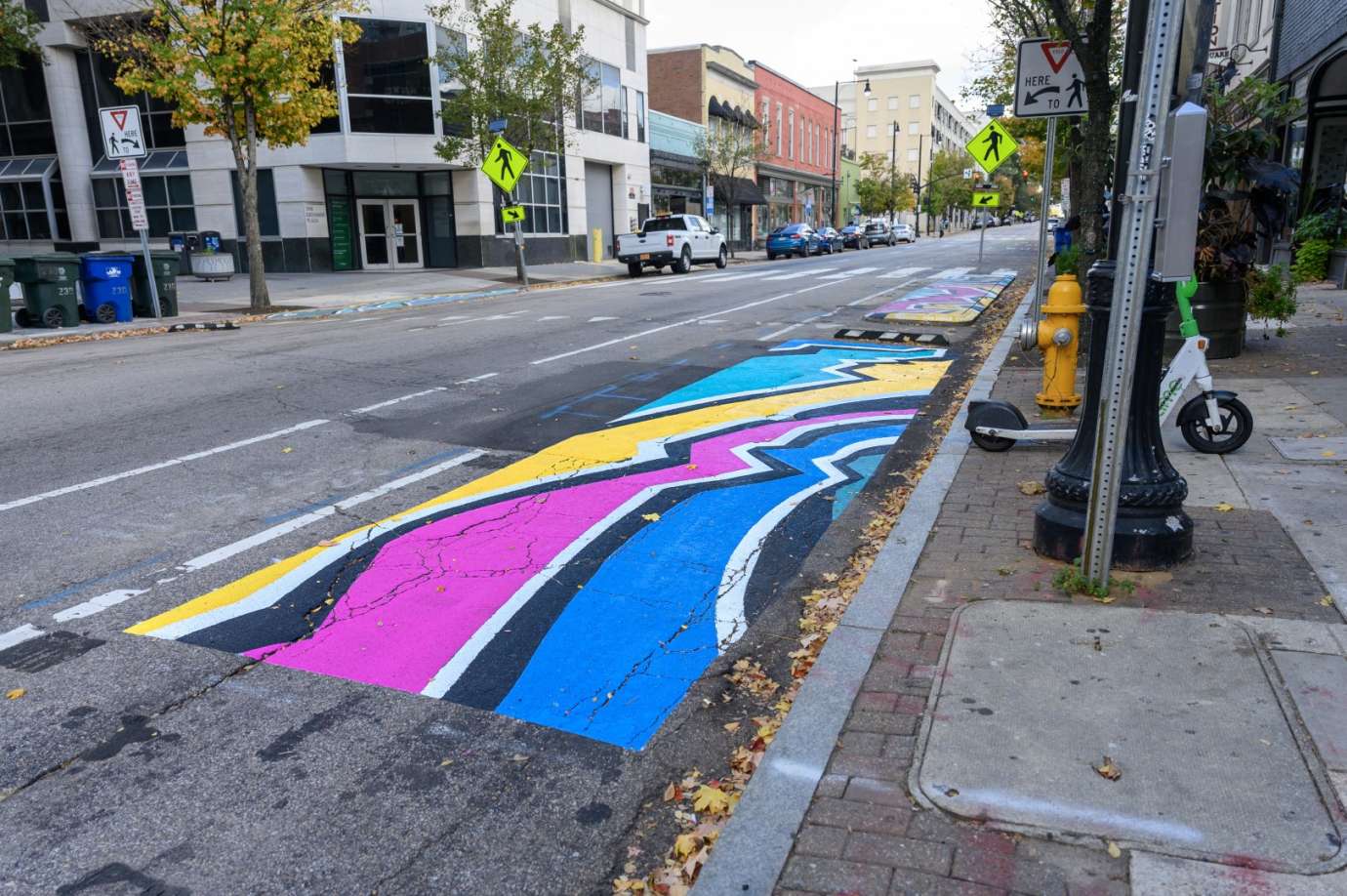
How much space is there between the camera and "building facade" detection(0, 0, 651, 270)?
28625 millimetres

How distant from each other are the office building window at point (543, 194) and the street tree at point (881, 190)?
5021cm

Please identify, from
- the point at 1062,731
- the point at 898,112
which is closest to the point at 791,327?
the point at 1062,731

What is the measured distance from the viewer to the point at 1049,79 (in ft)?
34.4

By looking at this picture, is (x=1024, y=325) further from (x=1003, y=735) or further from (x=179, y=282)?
(x=179, y=282)

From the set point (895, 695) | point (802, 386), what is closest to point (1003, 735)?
point (895, 695)

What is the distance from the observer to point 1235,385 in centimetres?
875

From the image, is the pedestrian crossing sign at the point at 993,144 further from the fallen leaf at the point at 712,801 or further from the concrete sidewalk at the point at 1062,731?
the fallen leaf at the point at 712,801

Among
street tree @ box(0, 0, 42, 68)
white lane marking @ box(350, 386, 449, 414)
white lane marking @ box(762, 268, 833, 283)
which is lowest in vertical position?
white lane marking @ box(350, 386, 449, 414)

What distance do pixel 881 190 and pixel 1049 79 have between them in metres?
73.5

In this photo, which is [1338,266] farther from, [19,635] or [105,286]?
[105,286]

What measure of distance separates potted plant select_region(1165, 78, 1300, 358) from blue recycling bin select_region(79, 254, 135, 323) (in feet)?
54.8

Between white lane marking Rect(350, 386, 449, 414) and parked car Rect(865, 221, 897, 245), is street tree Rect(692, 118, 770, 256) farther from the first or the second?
white lane marking Rect(350, 386, 449, 414)

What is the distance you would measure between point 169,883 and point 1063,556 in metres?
3.77

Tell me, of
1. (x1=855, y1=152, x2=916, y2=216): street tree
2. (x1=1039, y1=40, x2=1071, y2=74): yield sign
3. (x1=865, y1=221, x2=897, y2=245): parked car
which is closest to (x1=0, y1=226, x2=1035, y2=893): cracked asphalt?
(x1=1039, y1=40, x2=1071, y2=74): yield sign
